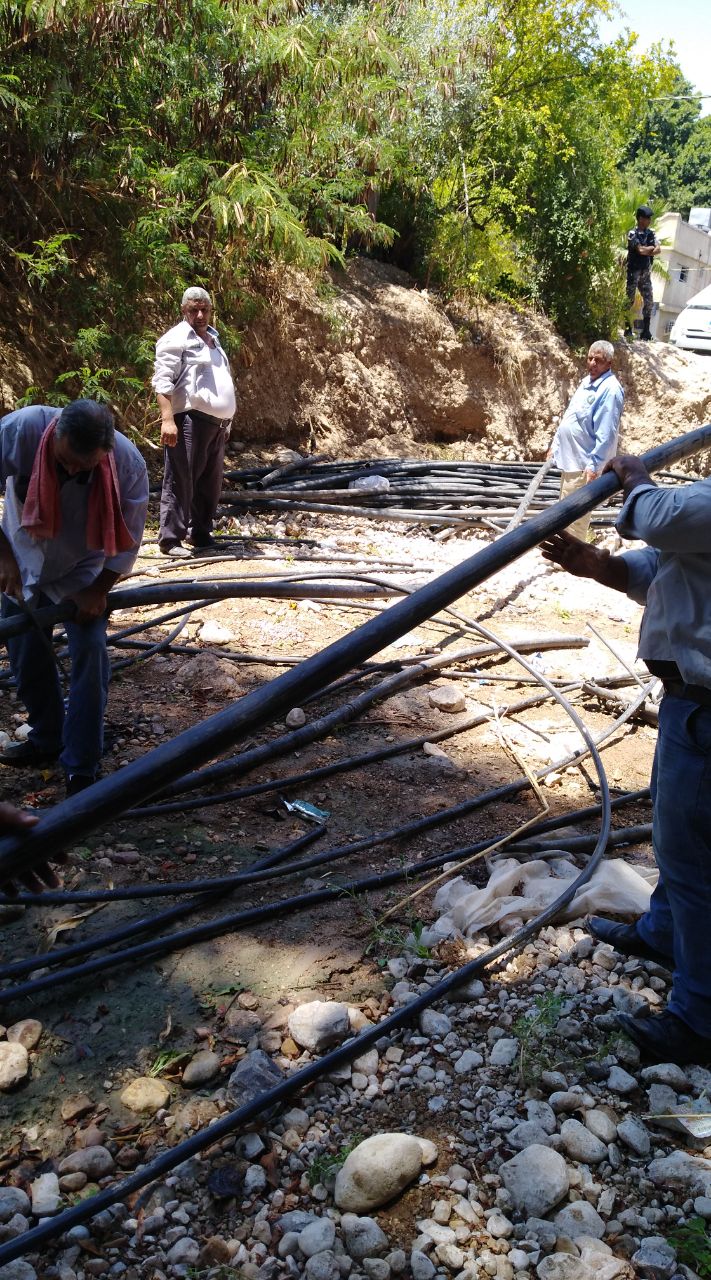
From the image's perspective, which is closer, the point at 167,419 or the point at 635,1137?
the point at 635,1137

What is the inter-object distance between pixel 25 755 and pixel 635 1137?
2974 millimetres

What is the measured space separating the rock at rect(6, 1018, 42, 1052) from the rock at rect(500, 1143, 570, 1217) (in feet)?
4.33

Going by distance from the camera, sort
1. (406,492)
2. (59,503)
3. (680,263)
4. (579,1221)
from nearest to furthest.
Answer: (579,1221)
(59,503)
(406,492)
(680,263)

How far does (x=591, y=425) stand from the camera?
7.60 metres

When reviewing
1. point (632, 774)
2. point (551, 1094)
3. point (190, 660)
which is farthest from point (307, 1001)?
point (190, 660)

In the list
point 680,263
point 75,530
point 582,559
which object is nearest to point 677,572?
point 582,559

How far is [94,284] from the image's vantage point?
8953mm

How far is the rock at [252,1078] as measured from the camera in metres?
2.40

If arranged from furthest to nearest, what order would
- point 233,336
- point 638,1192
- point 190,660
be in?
point 233,336, point 190,660, point 638,1192

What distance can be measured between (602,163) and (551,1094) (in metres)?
15.0

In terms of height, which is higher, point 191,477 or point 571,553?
point 571,553

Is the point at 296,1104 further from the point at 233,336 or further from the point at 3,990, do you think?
the point at 233,336

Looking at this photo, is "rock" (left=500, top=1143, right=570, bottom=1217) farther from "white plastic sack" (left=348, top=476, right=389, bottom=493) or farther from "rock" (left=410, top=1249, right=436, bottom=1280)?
"white plastic sack" (left=348, top=476, right=389, bottom=493)

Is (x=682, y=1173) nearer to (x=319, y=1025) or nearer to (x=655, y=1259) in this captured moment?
(x=655, y=1259)
